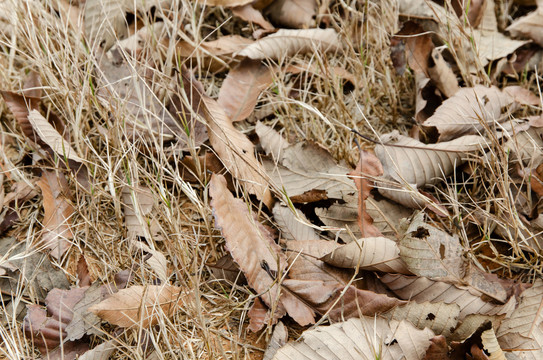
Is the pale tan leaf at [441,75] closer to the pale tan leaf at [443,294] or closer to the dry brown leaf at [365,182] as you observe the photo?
the dry brown leaf at [365,182]

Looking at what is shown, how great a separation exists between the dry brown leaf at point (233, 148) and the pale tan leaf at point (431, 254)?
0.39 m

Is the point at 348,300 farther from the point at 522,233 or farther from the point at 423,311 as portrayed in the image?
the point at 522,233

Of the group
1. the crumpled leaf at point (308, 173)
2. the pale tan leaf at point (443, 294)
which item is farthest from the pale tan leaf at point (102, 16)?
the pale tan leaf at point (443, 294)

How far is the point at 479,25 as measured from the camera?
210 centimetres

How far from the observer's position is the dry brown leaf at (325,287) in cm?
134

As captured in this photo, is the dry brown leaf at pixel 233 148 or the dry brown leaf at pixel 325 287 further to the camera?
the dry brown leaf at pixel 233 148

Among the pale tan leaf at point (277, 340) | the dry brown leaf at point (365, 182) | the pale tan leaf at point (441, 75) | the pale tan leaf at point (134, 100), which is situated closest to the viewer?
the pale tan leaf at point (277, 340)

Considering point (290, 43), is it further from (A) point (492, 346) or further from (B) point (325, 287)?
(A) point (492, 346)

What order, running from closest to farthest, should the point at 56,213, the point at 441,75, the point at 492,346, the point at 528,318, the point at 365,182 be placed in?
the point at 492,346 → the point at 528,318 → the point at 365,182 → the point at 56,213 → the point at 441,75

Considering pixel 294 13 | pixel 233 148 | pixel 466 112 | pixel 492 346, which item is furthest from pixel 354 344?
pixel 294 13

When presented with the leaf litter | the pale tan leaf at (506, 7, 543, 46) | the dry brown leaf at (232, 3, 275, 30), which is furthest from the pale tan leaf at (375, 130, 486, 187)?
the dry brown leaf at (232, 3, 275, 30)

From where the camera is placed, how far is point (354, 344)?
4.13ft

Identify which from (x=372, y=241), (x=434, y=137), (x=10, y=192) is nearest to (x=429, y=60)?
(x=434, y=137)

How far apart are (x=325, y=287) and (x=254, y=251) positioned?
0.20m
